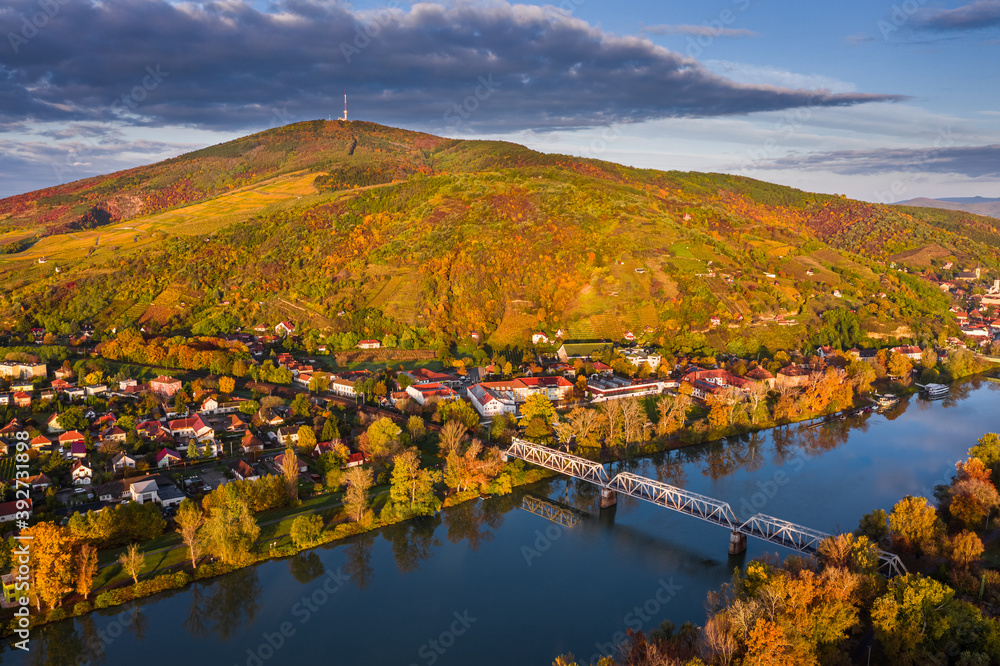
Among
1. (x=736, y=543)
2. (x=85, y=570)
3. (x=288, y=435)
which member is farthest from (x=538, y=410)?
(x=85, y=570)

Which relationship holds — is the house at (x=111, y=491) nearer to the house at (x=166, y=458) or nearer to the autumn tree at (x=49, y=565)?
the house at (x=166, y=458)

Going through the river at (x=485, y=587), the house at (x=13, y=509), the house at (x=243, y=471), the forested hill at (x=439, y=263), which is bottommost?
the river at (x=485, y=587)

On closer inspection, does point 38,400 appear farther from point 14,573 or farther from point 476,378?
point 476,378

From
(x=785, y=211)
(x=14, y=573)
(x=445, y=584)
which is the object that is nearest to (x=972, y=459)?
(x=445, y=584)

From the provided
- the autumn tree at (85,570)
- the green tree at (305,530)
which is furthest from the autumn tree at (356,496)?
the autumn tree at (85,570)

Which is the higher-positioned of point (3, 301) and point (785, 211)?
point (785, 211)

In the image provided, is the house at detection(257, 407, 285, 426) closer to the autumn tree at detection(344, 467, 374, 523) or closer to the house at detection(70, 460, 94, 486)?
the house at detection(70, 460, 94, 486)

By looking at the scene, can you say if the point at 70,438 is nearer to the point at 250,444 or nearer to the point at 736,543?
the point at 250,444
